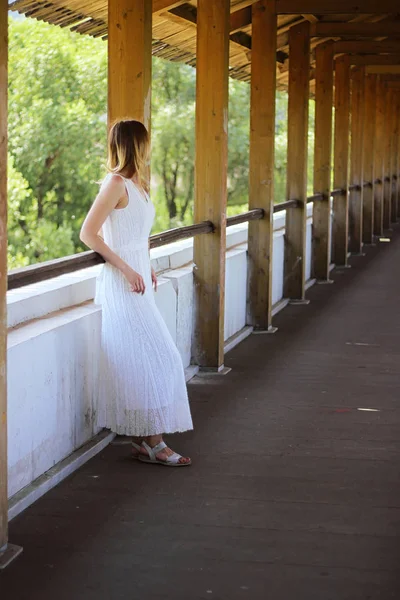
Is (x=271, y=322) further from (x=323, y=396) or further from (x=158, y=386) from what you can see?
(x=158, y=386)

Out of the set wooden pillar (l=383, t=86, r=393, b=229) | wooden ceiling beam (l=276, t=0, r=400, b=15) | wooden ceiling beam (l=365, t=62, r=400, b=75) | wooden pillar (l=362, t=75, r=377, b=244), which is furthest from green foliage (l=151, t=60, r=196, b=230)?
wooden ceiling beam (l=276, t=0, r=400, b=15)

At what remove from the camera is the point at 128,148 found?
4.60 meters

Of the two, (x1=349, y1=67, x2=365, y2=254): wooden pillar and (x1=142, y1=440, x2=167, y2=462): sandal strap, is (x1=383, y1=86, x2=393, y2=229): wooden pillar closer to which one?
(x1=349, y1=67, x2=365, y2=254): wooden pillar

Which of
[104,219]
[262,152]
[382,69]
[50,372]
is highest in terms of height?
[382,69]

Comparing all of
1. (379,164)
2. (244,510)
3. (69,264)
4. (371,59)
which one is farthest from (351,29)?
(379,164)

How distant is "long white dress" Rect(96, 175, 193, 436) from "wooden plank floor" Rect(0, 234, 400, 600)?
0.23 meters

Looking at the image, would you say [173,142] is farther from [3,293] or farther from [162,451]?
[3,293]

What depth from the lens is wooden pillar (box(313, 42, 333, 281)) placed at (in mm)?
11547

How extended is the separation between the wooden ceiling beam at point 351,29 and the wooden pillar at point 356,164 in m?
4.35

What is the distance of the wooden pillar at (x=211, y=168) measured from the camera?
6695 millimetres

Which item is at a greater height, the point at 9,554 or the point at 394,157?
the point at 394,157

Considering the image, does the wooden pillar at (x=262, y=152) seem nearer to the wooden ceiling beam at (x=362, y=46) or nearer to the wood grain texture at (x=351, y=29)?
the wood grain texture at (x=351, y=29)

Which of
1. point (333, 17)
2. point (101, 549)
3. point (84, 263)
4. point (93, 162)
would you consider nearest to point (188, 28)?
→ point (333, 17)

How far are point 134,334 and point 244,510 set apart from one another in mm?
986
